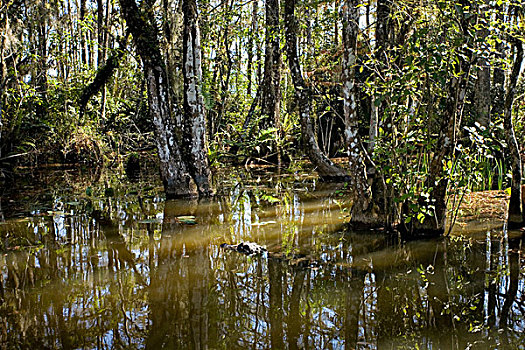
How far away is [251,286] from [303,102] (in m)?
6.60

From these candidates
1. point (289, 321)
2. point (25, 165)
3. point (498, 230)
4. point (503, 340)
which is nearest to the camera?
point (503, 340)

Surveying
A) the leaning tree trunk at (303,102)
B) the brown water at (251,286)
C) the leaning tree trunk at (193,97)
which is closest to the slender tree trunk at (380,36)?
the brown water at (251,286)

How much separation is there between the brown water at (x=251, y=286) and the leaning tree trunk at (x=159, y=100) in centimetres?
160

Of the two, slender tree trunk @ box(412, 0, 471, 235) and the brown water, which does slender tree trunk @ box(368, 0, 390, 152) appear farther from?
slender tree trunk @ box(412, 0, 471, 235)

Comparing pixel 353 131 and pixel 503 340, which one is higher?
pixel 353 131

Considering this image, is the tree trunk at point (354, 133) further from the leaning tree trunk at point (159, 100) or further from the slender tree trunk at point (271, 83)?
the slender tree trunk at point (271, 83)

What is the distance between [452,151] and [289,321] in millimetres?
3160

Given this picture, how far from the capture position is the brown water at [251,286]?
3.47 meters

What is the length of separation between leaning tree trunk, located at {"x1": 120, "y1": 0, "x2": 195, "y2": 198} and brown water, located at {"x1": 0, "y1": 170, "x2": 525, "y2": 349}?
1.60 m

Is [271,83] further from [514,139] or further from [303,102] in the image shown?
[514,139]

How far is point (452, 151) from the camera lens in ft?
18.2

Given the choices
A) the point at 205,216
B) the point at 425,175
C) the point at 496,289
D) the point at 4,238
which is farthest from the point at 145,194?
the point at 496,289

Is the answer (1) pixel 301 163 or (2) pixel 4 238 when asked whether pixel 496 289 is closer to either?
(2) pixel 4 238

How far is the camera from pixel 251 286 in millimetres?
4461
